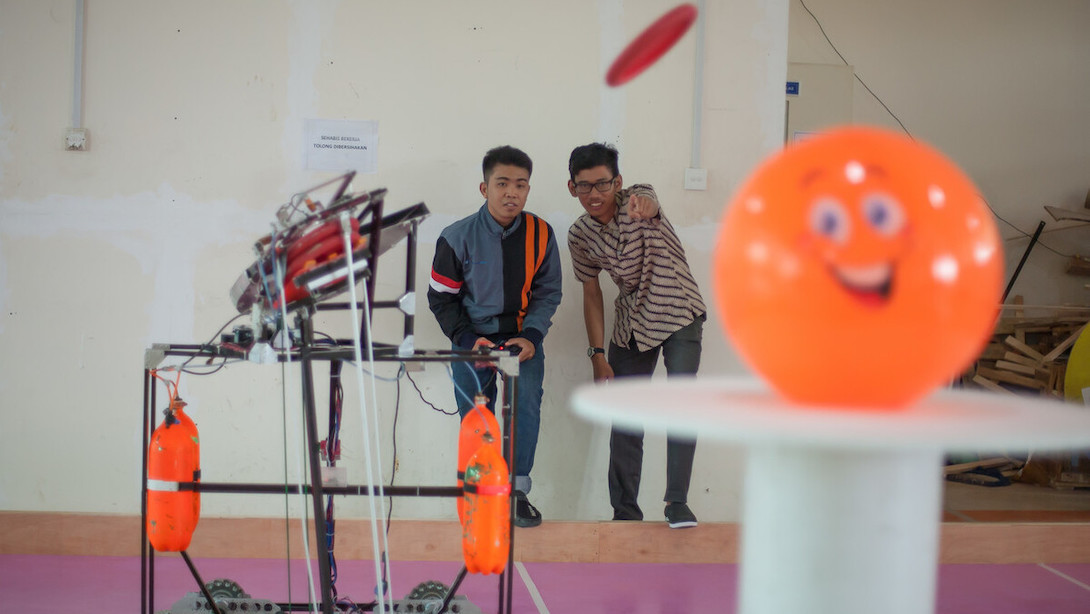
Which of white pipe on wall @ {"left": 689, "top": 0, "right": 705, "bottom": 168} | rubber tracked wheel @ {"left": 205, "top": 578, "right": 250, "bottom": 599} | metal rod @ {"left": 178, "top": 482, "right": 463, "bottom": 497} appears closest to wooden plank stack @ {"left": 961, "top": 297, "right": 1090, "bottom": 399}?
white pipe on wall @ {"left": 689, "top": 0, "right": 705, "bottom": 168}

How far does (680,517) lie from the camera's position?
3.08m

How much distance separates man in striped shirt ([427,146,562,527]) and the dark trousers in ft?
0.99

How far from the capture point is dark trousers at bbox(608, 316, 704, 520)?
10.3 ft

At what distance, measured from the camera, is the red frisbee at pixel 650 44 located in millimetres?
965

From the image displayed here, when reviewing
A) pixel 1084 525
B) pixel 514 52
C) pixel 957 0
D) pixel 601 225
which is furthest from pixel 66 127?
pixel 957 0

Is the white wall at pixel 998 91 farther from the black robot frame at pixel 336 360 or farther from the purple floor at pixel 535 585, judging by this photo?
the black robot frame at pixel 336 360

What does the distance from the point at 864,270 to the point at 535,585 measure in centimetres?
228

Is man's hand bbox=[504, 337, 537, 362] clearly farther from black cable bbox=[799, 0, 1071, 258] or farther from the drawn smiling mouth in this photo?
black cable bbox=[799, 0, 1071, 258]

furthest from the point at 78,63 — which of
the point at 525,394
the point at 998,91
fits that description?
the point at 998,91

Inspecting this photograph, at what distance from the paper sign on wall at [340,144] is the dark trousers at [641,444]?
3.80 feet

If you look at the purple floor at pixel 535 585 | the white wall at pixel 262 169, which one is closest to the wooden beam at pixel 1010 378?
the purple floor at pixel 535 585

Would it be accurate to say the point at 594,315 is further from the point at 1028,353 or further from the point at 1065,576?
the point at 1028,353

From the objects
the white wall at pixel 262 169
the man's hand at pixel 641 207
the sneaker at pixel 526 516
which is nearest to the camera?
the man's hand at pixel 641 207

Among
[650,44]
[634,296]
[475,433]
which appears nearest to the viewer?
[650,44]
